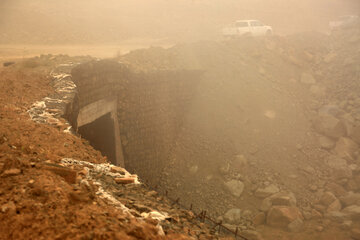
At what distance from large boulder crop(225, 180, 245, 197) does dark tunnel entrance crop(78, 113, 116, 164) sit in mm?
4072

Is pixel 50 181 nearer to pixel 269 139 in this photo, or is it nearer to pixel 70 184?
pixel 70 184

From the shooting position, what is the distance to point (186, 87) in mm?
13078

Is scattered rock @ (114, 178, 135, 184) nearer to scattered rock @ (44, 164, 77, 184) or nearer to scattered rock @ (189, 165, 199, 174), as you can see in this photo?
scattered rock @ (44, 164, 77, 184)

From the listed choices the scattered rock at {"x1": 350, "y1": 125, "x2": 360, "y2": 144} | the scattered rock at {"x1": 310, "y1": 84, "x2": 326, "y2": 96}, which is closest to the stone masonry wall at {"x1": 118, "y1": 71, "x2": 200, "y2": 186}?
the scattered rock at {"x1": 310, "y1": 84, "x2": 326, "y2": 96}

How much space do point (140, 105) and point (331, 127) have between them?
27.1 ft

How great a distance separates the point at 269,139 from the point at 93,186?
10.1 meters

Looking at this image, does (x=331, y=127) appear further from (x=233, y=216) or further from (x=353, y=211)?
(x=233, y=216)

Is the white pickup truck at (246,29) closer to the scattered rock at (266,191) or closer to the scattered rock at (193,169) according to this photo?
the scattered rock at (193,169)

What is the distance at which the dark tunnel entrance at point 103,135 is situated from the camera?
9462 mm

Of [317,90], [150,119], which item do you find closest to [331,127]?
[317,90]

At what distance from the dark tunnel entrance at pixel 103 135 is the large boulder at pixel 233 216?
4.16m

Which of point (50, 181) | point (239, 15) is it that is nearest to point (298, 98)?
point (50, 181)

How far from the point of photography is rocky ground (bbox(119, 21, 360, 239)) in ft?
32.7

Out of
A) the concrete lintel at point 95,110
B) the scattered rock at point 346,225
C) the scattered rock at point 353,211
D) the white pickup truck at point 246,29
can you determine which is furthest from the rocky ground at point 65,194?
the white pickup truck at point 246,29
